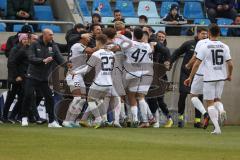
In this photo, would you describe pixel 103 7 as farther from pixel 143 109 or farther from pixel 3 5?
pixel 143 109

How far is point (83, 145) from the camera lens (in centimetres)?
1541

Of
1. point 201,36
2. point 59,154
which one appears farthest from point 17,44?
point 59,154

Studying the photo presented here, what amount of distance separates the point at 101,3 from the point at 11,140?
11.9 meters

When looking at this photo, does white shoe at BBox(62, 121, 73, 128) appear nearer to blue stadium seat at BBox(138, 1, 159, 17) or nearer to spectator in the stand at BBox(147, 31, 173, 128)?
spectator in the stand at BBox(147, 31, 173, 128)

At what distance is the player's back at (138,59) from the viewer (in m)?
21.6

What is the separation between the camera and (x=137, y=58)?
71.3ft

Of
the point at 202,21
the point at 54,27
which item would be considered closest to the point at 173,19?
the point at 202,21

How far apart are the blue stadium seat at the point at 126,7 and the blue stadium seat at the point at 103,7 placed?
0.53 meters

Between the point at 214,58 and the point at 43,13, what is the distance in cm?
887

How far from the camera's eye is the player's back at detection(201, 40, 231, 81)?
747 inches

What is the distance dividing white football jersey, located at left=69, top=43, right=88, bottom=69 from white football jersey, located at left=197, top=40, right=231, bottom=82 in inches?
143

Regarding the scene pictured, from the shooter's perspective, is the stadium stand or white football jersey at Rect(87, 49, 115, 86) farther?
the stadium stand

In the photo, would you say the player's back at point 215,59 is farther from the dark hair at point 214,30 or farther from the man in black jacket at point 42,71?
the man in black jacket at point 42,71

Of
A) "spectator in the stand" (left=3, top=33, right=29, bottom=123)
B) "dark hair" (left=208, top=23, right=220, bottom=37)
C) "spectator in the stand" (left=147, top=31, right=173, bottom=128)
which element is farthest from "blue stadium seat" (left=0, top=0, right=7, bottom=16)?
"dark hair" (left=208, top=23, right=220, bottom=37)
